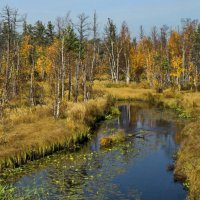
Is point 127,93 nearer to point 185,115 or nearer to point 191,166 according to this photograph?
point 185,115

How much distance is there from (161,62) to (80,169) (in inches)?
2393

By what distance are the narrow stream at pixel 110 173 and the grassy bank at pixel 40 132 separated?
0.99 meters

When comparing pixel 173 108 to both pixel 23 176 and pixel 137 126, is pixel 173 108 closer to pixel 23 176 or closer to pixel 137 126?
pixel 137 126

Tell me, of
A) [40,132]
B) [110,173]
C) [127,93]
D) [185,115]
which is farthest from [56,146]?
[127,93]

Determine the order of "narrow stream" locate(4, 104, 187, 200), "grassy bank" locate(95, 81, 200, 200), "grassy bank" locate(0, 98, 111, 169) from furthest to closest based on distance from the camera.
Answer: "grassy bank" locate(0, 98, 111, 169) → "narrow stream" locate(4, 104, 187, 200) → "grassy bank" locate(95, 81, 200, 200)

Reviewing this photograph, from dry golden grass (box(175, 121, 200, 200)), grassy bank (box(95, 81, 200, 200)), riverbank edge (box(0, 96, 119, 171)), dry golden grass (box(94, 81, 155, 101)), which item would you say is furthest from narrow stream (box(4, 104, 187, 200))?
dry golden grass (box(94, 81, 155, 101))

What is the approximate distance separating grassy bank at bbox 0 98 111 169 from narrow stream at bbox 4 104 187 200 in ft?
3.24

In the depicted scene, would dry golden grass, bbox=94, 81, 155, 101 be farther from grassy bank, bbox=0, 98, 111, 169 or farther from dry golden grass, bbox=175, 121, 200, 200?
dry golden grass, bbox=175, 121, 200, 200

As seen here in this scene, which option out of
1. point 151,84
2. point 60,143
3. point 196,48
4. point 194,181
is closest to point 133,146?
point 60,143

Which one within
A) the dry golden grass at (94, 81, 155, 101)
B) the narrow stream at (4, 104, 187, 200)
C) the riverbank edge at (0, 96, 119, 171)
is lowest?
the narrow stream at (4, 104, 187, 200)

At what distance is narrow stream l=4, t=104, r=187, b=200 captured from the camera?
20109mm

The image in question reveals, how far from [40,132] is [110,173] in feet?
28.5

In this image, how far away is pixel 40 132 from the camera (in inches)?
1174

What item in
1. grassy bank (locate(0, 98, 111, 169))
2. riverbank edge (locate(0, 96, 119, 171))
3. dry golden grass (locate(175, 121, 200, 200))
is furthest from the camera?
grassy bank (locate(0, 98, 111, 169))
